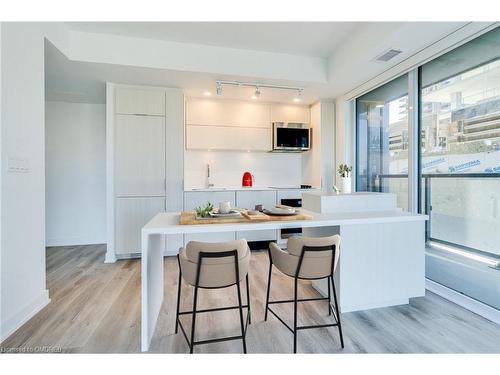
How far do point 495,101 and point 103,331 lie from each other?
3.59 meters

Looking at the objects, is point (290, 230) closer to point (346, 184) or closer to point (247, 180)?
point (247, 180)

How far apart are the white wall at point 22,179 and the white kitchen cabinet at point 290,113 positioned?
3.07 meters

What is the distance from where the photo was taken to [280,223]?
1.84m

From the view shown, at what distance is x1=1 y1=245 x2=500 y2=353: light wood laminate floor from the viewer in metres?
1.67

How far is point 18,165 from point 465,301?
384 cm

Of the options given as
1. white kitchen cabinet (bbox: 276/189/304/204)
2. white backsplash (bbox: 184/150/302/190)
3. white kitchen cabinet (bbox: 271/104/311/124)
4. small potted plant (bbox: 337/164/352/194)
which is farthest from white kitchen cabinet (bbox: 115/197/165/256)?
small potted plant (bbox: 337/164/352/194)

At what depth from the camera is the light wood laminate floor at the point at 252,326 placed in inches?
65.9

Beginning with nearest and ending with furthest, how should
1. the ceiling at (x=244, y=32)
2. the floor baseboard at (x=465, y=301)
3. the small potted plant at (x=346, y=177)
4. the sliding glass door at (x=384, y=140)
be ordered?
the floor baseboard at (x=465, y=301) < the ceiling at (x=244, y=32) < the small potted plant at (x=346, y=177) < the sliding glass door at (x=384, y=140)

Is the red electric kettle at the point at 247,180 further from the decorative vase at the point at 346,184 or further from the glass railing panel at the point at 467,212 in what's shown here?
the glass railing panel at the point at 467,212

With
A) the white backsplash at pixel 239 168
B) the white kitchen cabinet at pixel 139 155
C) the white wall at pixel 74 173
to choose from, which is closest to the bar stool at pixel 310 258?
the white kitchen cabinet at pixel 139 155

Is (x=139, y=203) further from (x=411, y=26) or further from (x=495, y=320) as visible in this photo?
(x=495, y=320)

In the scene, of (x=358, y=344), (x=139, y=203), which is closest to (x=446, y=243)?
(x=358, y=344)

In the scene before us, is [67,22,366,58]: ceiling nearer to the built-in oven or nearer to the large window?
the large window

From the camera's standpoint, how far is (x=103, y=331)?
1.85 meters
